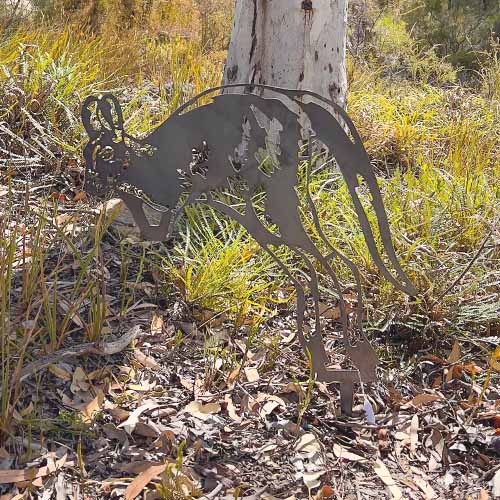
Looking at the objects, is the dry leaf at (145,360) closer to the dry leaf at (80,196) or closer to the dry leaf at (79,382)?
the dry leaf at (79,382)

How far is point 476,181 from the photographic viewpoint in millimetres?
3080

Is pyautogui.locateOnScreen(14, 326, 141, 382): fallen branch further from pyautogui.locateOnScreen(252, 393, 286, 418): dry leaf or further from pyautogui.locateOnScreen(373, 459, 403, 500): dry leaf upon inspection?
pyautogui.locateOnScreen(373, 459, 403, 500): dry leaf

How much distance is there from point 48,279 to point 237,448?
37.1 inches

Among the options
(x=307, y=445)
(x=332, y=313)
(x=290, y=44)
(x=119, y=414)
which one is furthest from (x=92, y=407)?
(x=290, y=44)

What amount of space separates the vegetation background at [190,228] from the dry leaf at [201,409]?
0.25 meters

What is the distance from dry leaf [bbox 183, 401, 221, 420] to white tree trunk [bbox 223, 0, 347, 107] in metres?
1.85

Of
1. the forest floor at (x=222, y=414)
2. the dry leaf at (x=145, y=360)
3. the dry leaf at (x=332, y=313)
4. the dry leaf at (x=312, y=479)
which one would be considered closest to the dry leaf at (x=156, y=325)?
the forest floor at (x=222, y=414)

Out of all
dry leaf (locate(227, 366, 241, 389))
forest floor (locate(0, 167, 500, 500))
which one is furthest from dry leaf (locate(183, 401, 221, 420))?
dry leaf (locate(227, 366, 241, 389))

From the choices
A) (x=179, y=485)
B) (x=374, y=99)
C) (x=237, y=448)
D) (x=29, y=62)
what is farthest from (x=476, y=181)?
(x=29, y=62)

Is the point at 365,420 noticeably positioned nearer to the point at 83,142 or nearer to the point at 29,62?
the point at 83,142

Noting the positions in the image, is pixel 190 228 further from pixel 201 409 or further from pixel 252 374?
pixel 201 409

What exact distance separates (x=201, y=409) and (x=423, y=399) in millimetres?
744

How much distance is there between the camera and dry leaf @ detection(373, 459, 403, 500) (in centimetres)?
183

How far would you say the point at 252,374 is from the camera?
2189 mm
